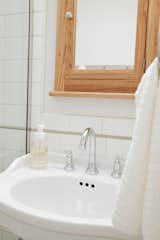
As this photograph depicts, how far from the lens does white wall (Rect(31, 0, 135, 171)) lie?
0.89m

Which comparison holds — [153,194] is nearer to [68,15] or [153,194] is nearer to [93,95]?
[93,95]

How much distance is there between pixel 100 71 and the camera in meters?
0.92

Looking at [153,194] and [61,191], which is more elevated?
[153,194]

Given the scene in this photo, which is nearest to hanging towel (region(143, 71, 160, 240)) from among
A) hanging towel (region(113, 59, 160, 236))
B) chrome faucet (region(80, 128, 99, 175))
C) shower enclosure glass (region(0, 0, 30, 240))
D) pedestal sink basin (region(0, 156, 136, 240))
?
hanging towel (region(113, 59, 160, 236))

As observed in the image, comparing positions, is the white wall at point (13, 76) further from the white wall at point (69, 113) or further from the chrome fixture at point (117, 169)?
the chrome fixture at point (117, 169)

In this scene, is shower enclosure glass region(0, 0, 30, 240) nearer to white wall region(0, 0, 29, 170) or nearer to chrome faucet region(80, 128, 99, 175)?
white wall region(0, 0, 29, 170)

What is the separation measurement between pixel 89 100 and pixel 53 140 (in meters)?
0.23

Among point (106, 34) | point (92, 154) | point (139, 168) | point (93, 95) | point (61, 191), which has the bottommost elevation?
point (61, 191)

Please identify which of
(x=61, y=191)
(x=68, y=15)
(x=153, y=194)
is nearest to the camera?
(x=153, y=194)

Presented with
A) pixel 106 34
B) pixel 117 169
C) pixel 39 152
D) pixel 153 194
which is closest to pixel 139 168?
→ pixel 153 194

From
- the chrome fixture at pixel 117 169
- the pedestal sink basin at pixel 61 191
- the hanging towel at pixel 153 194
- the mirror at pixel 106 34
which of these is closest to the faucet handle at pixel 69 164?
the pedestal sink basin at pixel 61 191

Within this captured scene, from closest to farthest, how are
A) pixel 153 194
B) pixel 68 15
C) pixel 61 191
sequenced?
pixel 153 194, pixel 61 191, pixel 68 15

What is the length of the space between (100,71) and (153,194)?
60 cm

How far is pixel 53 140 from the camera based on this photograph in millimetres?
976
